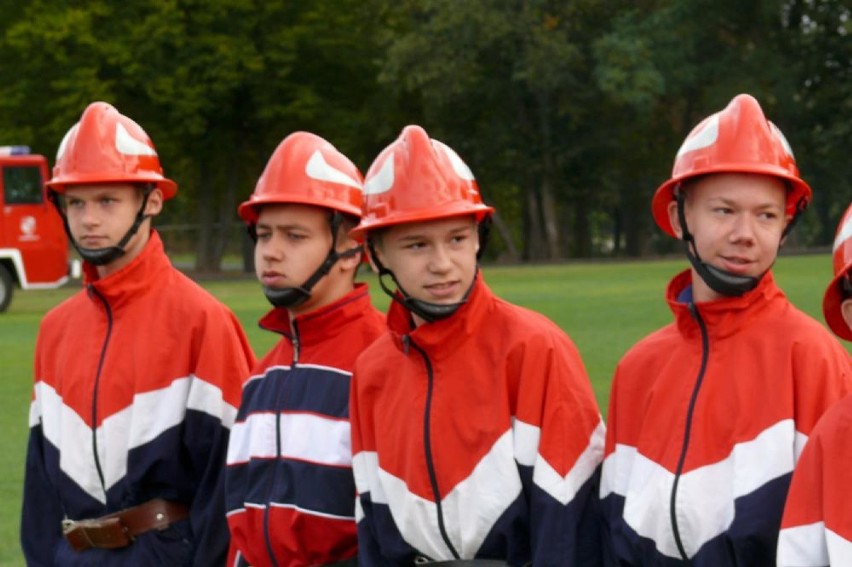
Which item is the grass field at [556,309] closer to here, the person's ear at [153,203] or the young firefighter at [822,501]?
the person's ear at [153,203]

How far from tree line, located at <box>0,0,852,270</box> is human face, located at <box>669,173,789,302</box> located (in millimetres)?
49916

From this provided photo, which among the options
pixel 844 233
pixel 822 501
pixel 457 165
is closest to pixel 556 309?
pixel 457 165

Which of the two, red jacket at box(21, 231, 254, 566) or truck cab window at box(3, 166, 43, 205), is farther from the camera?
truck cab window at box(3, 166, 43, 205)

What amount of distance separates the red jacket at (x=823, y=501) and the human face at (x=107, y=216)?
8.55ft

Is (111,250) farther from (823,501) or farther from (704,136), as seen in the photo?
(823,501)

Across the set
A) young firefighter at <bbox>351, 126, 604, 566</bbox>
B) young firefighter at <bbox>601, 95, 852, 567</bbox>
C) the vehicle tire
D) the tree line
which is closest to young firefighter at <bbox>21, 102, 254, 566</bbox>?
young firefighter at <bbox>351, 126, 604, 566</bbox>

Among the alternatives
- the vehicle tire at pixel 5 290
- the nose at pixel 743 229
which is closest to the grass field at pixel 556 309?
the vehicle tire at pixel 5 290

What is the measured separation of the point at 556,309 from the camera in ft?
92.3

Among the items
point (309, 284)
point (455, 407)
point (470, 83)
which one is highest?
point (470, 83)

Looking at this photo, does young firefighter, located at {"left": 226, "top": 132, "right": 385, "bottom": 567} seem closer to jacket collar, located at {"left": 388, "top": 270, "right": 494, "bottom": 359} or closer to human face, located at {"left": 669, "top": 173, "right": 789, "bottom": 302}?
jacket collar, located at {"left": 388, "top": 270, "right": 494, "bottom": 359}

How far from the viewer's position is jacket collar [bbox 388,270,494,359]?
4602 mm

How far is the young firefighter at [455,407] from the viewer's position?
4457 mm

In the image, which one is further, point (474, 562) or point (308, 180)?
point (308, 180)

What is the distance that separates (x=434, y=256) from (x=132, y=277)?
1290 millimetres
